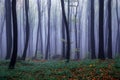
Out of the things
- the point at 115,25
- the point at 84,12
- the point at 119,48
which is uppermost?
the point at 84,12

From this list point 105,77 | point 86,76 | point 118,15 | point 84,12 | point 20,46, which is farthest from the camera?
point 84,12

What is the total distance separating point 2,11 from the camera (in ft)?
131

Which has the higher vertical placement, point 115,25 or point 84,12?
point 84,12

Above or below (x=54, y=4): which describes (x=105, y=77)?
below

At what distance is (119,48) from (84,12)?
10.8 metres

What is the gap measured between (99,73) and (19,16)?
3363 cm

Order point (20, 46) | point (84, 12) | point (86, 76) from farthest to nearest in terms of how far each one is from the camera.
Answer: point (84, 12) < point (20, 46) < point (86, 76)

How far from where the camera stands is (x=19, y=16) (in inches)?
1688

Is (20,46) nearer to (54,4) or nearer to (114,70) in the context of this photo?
(54,4)

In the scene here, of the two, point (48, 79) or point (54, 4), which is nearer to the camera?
point (48, 79)

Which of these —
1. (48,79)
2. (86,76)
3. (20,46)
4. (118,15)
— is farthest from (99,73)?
(20,46)

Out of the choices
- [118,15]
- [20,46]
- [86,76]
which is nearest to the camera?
[86,76]

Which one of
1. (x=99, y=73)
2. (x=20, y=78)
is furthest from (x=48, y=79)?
(x=99, y=73)

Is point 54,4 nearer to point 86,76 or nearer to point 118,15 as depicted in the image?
point 118,15
